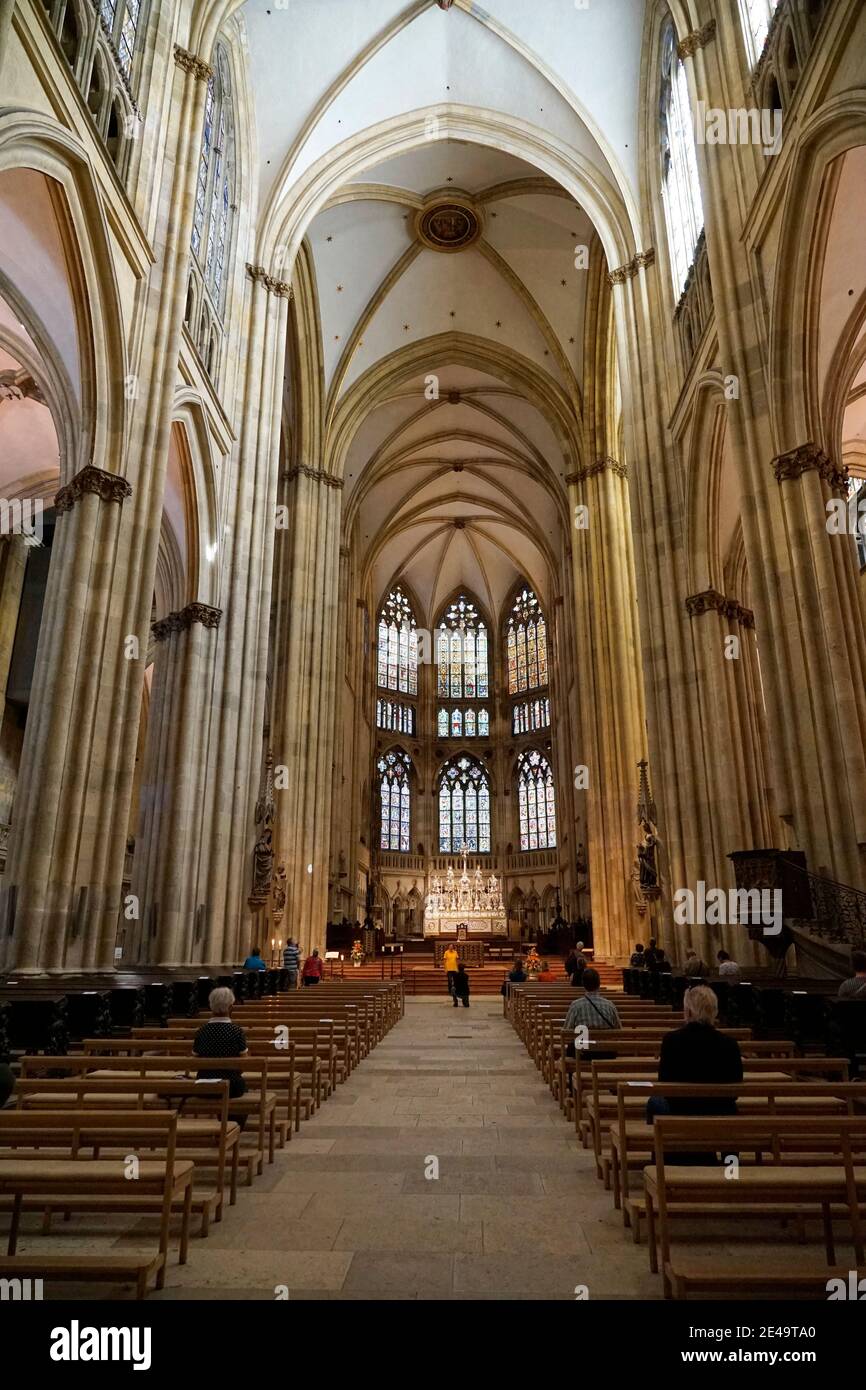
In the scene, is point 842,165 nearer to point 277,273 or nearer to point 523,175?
point 277,273

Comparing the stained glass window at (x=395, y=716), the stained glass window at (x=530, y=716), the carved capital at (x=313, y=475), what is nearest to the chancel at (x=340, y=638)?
the carved capital at (x=313, y=475)

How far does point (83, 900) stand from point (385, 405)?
1027 inches

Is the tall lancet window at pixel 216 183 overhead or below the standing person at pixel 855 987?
overhead

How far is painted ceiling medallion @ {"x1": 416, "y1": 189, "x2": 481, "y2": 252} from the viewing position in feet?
80.6

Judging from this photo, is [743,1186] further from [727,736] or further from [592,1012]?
[727,736]

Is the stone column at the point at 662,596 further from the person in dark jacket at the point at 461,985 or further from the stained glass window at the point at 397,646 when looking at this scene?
the stained glass window at the point at 397,646

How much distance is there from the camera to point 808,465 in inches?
440

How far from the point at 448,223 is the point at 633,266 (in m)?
8.88

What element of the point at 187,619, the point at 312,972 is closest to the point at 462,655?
the point at 312,972

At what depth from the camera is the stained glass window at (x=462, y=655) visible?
157 ft

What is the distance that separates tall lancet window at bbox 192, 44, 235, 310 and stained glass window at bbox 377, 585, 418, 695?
28196mm

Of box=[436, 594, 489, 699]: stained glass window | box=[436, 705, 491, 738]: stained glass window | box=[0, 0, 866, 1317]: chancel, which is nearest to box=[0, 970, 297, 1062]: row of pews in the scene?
box=[0, 0, 866, 1317]: chancel

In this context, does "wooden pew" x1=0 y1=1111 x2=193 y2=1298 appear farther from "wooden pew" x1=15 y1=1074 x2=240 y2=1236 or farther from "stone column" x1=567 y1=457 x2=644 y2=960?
"stone column" x1=567 y1=457 x2=644 y2=960

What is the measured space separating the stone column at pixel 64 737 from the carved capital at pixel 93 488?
1 centimetres
